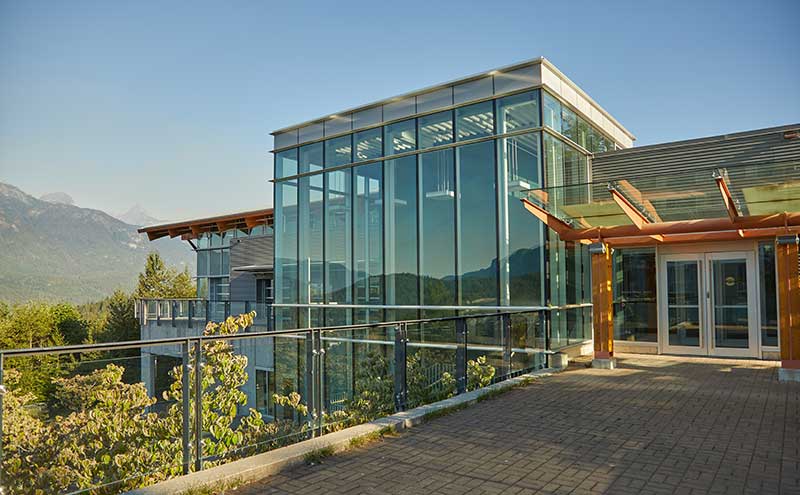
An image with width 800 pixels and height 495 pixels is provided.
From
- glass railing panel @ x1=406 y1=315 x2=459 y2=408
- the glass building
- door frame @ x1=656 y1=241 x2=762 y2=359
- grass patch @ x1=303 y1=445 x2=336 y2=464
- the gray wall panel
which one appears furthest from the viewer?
the glass building

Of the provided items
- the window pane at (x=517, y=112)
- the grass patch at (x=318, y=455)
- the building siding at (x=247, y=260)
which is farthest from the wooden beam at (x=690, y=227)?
the building siding at (x=247, y=260)

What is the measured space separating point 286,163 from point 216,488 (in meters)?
14.4

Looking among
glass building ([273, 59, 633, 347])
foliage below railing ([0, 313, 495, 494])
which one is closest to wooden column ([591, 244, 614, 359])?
glass building ([273, 59, 633, 347])

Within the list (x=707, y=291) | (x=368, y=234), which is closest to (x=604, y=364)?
(x=707, y=291)

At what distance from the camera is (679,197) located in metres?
9.93

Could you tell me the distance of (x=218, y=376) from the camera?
Result: 525 cm

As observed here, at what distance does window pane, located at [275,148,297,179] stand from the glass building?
0.42 feet

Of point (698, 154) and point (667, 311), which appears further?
point (698, 154)

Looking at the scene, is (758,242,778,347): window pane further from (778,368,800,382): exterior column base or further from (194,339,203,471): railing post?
(194,339,203,471): railing post

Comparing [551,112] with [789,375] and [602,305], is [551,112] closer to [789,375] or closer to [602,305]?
[602,305]

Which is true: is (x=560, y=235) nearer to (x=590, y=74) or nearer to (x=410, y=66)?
(x=410, y=66)

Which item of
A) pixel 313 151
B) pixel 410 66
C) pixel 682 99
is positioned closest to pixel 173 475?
pixel 313 151

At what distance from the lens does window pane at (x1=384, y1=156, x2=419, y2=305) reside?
1416cm

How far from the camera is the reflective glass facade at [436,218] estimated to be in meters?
12.2
